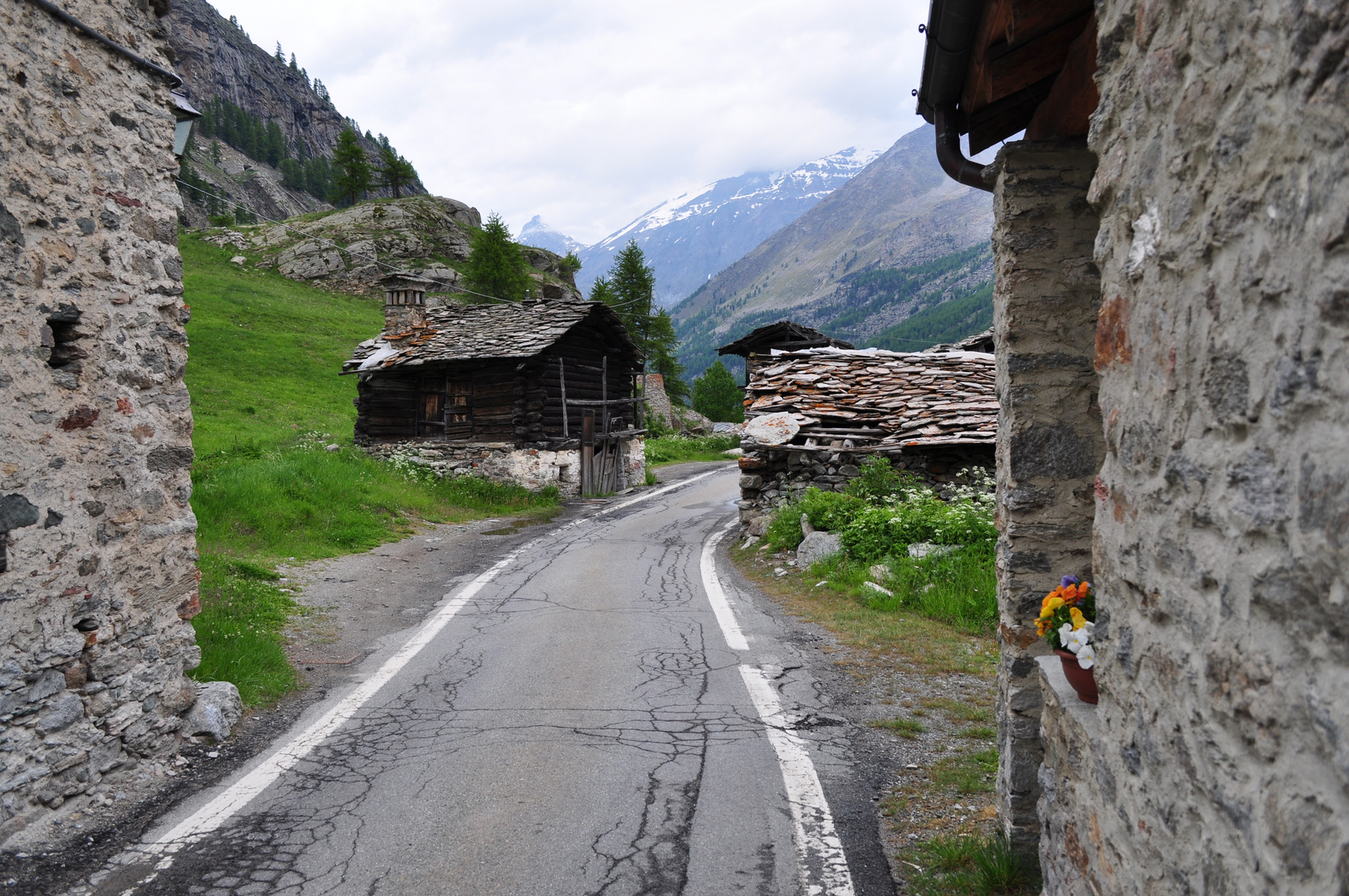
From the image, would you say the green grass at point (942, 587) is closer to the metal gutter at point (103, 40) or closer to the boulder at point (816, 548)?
the boulder at point (816, 548)

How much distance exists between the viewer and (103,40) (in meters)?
4.60

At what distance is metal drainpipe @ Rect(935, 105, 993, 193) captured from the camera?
4.09 m

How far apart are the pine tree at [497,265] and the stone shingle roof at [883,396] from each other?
38.8 meters

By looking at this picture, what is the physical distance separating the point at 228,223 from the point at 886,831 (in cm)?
7269

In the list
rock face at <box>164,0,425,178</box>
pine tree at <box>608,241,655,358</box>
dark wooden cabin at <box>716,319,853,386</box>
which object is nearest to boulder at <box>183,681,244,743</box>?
dark wooden cabin at <box>716,319,853,386</box>

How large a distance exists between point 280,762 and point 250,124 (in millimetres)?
117569

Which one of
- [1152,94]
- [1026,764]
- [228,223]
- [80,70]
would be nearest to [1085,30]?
[1152,94]

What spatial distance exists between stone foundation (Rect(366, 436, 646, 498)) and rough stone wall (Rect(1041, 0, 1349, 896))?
769 inches

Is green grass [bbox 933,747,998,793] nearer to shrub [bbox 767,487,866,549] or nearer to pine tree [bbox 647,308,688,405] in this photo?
shrub [bbox 767,487,866,549]

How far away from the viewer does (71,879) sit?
349 centimetres

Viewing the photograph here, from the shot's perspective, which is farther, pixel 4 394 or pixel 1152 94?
pixel 4 394

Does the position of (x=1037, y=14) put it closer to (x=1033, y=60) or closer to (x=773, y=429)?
(x=1033, y=60)

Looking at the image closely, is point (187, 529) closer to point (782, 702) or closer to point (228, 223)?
point (782, 702)

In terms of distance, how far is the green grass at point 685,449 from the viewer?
34.9 metres
